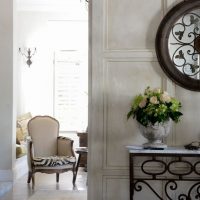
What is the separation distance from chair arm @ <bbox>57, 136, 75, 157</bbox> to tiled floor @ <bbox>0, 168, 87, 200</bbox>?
463mm

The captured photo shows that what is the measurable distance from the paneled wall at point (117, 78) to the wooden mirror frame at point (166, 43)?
0.25ft

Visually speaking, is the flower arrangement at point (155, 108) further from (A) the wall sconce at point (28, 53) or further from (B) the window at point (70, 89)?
(A) the wall sconce at point (28, 53)

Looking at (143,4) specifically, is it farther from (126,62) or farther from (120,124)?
(120,124)

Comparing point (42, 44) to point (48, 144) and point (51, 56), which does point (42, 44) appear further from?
point (48, 144)

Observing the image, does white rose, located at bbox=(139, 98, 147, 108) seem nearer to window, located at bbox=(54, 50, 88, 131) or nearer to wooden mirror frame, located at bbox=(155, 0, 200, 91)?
wooden mirror frame, located at bbox=(155, 0, 200, 91)

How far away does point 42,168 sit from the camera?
5.68 meters

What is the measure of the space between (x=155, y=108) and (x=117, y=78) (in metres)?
0.56

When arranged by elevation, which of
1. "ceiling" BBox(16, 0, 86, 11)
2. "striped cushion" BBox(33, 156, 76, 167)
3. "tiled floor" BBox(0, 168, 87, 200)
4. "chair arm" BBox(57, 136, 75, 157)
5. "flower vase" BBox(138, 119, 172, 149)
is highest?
"ceiling" BBox(16, 0, 86, 11)

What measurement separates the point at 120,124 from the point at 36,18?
17.0 ft

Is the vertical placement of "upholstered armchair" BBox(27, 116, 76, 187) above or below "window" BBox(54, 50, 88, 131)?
below

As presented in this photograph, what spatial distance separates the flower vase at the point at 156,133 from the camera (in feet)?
10.3

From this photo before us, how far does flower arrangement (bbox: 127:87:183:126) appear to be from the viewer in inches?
122

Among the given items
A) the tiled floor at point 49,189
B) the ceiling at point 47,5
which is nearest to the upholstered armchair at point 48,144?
the tiled floor at point 49,189

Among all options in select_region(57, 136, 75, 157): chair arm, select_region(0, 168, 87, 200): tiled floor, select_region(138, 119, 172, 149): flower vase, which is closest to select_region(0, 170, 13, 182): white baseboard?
select_region(0, 168, 87, 200): tiled floor
